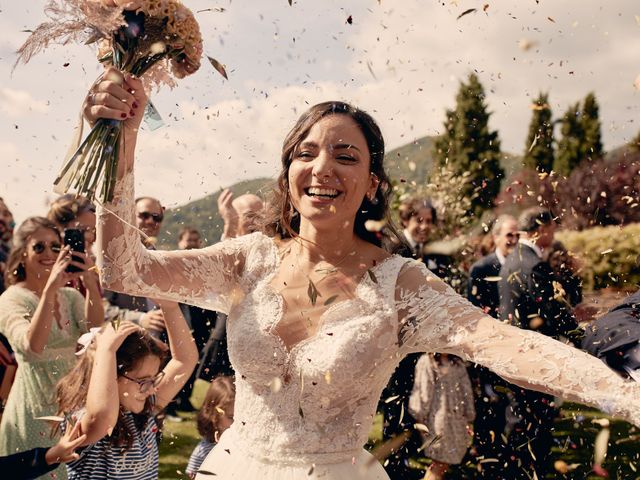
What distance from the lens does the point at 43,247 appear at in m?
4.82

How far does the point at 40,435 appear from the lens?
4.30 meters

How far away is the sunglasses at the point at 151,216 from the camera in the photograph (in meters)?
6.43

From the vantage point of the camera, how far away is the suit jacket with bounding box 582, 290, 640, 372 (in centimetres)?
259

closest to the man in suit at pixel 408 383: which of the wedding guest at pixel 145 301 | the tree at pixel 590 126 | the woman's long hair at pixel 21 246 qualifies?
the wedding guest at pixel 145 301

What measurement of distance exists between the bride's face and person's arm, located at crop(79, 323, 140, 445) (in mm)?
1304

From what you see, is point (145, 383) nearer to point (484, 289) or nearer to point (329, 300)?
point (329, 300)

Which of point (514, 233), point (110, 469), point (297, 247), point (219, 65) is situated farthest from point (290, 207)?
point (514, 233)

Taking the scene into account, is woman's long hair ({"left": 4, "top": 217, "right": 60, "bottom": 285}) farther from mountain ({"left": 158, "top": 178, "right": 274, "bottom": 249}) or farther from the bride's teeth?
the bride's teeth

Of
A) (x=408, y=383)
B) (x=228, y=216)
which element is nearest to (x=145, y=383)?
(x=228, y=216)

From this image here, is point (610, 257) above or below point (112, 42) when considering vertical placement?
below

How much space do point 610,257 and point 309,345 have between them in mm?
13184

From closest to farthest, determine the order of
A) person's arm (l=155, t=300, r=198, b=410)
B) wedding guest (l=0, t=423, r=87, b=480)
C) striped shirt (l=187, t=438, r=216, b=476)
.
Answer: wedding guest (l=0, t=423, r=87, b=480) → person's arm (l=155, t=300, r=198, b=410) → striped shirt (l=187, t=438, r=216, b=476)

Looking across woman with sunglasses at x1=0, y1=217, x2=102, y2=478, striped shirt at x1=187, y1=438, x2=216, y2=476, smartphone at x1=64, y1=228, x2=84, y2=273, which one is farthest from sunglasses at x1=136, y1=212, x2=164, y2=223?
striped shirt at x1=187, y1=438, x2=216, y2=476

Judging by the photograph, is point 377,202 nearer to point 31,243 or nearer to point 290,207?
point 290,207
